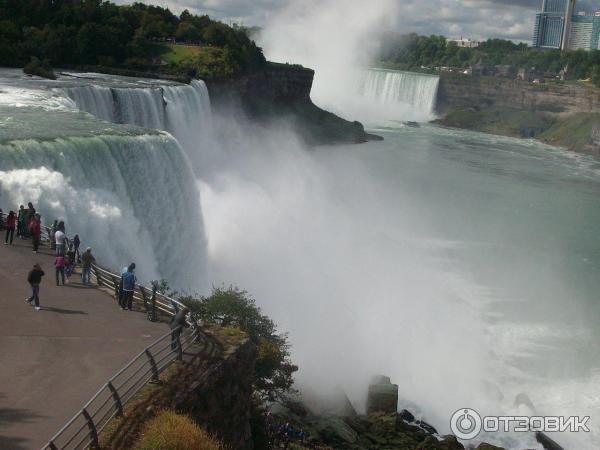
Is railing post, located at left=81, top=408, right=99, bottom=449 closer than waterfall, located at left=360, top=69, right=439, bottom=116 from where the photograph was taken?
Yes

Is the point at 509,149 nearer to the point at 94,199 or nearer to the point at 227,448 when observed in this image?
the point at 94,199

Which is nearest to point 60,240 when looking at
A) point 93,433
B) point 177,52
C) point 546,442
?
point 93,433

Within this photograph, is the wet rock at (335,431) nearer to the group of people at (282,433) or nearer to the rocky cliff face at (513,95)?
the group of people at (282,433)

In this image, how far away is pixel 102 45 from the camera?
3825 centimetres

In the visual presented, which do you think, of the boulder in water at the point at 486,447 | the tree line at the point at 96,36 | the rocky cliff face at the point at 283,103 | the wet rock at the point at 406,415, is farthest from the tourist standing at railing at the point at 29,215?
the rocky cliff face at the point at 283,103

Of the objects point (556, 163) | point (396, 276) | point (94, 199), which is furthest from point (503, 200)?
point (94, 199)

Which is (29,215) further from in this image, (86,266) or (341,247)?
(341,247)

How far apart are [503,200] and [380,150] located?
15.5 m

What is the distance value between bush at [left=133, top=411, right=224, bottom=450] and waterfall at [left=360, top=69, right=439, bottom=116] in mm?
73898

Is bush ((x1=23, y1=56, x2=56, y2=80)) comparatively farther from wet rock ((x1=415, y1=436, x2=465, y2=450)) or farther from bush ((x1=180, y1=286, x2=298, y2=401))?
wet rock ((x1=415, y1=436, x2=465, y2=450))

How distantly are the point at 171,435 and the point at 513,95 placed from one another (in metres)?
74.5

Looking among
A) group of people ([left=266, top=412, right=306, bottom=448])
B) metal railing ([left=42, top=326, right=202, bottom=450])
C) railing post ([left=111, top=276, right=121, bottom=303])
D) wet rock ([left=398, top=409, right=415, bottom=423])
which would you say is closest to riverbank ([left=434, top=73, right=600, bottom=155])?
wet rock ([left=398, top=409, right=415, bottom=423])

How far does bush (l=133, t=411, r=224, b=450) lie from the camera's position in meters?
6.17

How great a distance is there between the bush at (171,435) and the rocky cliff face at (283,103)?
108 ft
